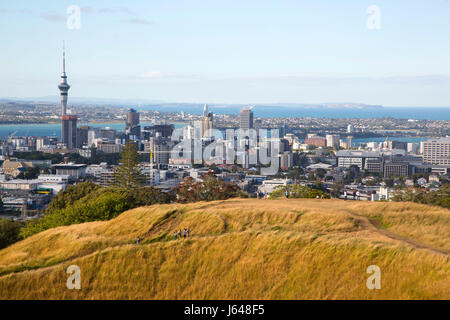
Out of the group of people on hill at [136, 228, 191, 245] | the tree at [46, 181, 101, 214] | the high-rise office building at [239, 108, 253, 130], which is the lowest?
the tree at [46, 181, 101, 214]

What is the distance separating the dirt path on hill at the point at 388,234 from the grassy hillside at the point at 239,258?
7cm

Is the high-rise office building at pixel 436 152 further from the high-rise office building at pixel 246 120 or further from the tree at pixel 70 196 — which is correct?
the tree at pixel 70 196

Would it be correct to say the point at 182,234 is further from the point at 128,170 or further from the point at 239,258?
the point at 128,170

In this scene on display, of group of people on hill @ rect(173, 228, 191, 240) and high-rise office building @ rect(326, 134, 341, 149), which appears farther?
high-rise office building @ rect(326, 134, 341, 149)

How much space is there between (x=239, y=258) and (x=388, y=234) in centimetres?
458

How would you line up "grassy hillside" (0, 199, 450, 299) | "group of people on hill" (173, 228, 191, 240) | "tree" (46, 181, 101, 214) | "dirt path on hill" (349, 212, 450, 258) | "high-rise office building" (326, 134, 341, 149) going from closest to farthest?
"grassy hillside" (0, 199, 450, 299) < "dirt path on hill" (349, 212, 450, 258) < "group of people on hill" (173, 228, 191, 240) < "tree" (46, 181, 101, 214) < "high-rise office building" (326, 134, 341, 149)

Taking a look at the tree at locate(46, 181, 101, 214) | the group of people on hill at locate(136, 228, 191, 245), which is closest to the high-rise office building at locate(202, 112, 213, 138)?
the tree at locate(46, 181, 101, 214)

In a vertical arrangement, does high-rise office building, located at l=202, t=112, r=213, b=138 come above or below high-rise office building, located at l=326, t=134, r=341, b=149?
above

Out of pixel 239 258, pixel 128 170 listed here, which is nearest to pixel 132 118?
pixel 128 170

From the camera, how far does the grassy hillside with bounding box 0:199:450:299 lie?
14445 millimetres

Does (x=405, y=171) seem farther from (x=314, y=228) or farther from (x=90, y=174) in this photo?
(x=314, y=228)

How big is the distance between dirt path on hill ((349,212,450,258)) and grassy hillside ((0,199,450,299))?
0.07m

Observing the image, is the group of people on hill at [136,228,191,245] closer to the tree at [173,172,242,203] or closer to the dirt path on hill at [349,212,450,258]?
the dirt path on hill at [349,212,450,258]
